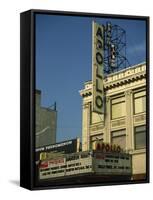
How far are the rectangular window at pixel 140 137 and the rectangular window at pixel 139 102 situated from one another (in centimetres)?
23

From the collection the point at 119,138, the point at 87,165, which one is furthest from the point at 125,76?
the point at 87,165

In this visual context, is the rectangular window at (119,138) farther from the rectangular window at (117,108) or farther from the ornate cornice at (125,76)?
the ornate cornice at (125,76)

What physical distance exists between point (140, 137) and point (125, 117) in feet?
1.19

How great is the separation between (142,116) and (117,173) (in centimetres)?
85

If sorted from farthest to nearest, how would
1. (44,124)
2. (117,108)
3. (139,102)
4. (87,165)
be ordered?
(139,102), (117,108), (87,165), (44,124)

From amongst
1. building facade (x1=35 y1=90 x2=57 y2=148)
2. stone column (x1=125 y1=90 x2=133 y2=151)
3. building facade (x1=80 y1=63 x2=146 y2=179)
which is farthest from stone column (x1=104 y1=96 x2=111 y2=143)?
building facade (x1=35 y1=90 x2=57 y2=148)

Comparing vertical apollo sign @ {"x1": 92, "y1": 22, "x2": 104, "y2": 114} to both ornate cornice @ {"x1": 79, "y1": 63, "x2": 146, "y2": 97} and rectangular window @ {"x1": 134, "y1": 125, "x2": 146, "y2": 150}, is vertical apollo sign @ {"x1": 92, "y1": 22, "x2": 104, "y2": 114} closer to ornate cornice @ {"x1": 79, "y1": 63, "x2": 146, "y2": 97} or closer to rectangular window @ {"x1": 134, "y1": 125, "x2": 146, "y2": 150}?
ornate cornice @ {"x1": 79, "y1": 63, "x2": 146, "y2": 97}

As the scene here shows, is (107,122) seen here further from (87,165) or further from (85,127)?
(87,165)

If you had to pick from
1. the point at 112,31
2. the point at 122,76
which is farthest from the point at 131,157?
the point at 112,31

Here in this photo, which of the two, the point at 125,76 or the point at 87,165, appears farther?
the point at 125,76

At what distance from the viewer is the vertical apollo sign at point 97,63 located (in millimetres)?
9781

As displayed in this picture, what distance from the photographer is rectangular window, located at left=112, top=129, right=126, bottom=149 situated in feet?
32.7

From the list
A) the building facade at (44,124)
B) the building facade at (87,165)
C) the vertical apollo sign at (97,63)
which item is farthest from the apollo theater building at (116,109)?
the building facade at (44,124)

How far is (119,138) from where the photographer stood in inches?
394
